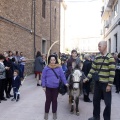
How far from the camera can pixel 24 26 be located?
17.0m

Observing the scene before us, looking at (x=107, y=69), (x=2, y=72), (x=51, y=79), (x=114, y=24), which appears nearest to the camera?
(x=107, y=69)

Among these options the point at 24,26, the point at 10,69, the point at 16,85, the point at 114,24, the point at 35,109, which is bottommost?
the point at 35,109

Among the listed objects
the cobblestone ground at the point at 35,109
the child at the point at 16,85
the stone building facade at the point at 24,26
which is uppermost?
the stone building facade at the point at 24,26

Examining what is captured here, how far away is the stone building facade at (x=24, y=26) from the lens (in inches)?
520

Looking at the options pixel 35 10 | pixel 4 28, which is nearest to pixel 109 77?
pixel 4 28

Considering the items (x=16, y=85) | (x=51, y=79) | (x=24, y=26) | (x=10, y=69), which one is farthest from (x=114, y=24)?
(x=51, y=79)

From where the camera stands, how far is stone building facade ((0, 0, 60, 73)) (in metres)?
13.2

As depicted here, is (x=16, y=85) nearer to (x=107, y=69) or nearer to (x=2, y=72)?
(x=2, y=72)

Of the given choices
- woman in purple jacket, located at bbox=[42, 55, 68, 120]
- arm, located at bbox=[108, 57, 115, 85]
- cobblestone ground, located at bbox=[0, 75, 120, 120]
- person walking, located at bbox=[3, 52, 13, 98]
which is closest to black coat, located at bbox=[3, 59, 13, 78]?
person walking, located at bbox=[3, 52, 13, 98]

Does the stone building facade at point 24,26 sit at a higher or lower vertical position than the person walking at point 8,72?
higher

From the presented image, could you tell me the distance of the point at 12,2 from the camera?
47.5 feet

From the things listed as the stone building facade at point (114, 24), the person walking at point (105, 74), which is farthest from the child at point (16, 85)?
the stone building facade at point (114, 24)

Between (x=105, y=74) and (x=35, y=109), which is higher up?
(x=105, y=74)

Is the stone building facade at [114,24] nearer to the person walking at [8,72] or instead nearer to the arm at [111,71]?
the person walking at [8,72]
